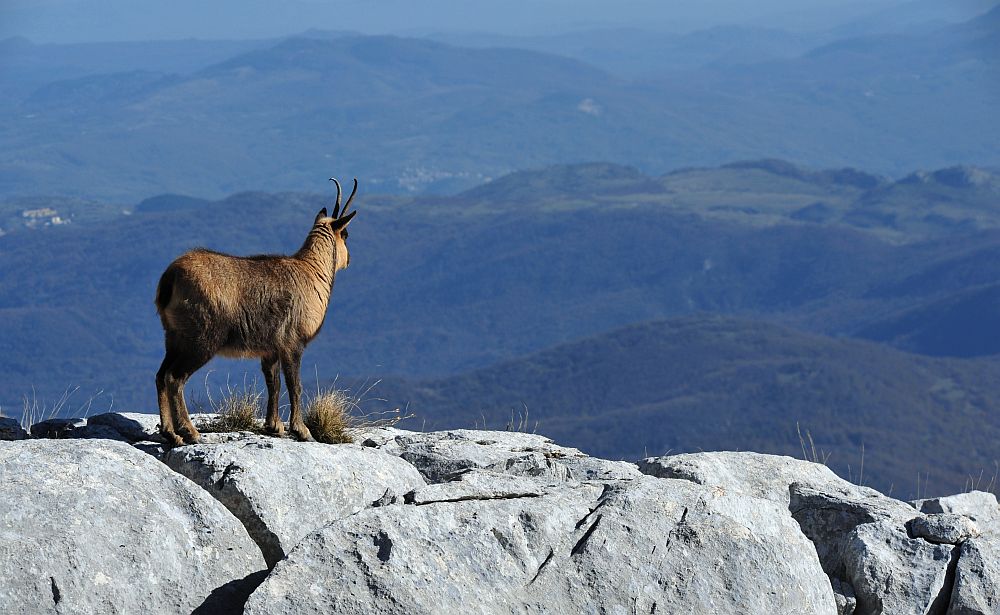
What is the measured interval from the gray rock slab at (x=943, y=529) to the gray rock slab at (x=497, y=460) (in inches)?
82.6

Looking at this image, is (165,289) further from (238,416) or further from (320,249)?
(320,249)

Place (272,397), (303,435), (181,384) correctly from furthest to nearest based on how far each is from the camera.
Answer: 1. (272,397)
2. (303,435)
3. (181,384)

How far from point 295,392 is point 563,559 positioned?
11.6 feet

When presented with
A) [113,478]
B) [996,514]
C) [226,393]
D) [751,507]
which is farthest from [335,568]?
[996,514]

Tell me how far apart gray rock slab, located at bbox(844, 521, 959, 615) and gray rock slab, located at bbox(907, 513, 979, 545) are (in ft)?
0.26

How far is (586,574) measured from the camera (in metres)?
7.47

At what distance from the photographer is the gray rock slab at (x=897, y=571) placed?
8.52 metres

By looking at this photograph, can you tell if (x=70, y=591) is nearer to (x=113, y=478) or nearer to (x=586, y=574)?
(x=113, y=478)

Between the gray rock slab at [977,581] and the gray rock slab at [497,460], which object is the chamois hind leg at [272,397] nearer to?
the gray rock slab at [497,460]

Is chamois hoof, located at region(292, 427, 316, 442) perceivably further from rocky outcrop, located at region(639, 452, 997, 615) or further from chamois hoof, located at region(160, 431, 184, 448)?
rocky outcrop, located at region(639, 452, 997, 615)

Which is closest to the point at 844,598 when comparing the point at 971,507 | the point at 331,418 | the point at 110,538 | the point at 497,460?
the point at 497,460

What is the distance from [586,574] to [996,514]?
539 centimetres

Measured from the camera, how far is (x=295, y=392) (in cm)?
1031

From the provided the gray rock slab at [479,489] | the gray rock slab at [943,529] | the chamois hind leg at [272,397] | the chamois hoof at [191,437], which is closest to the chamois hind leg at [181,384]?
the chamois hoof at [191,437]
